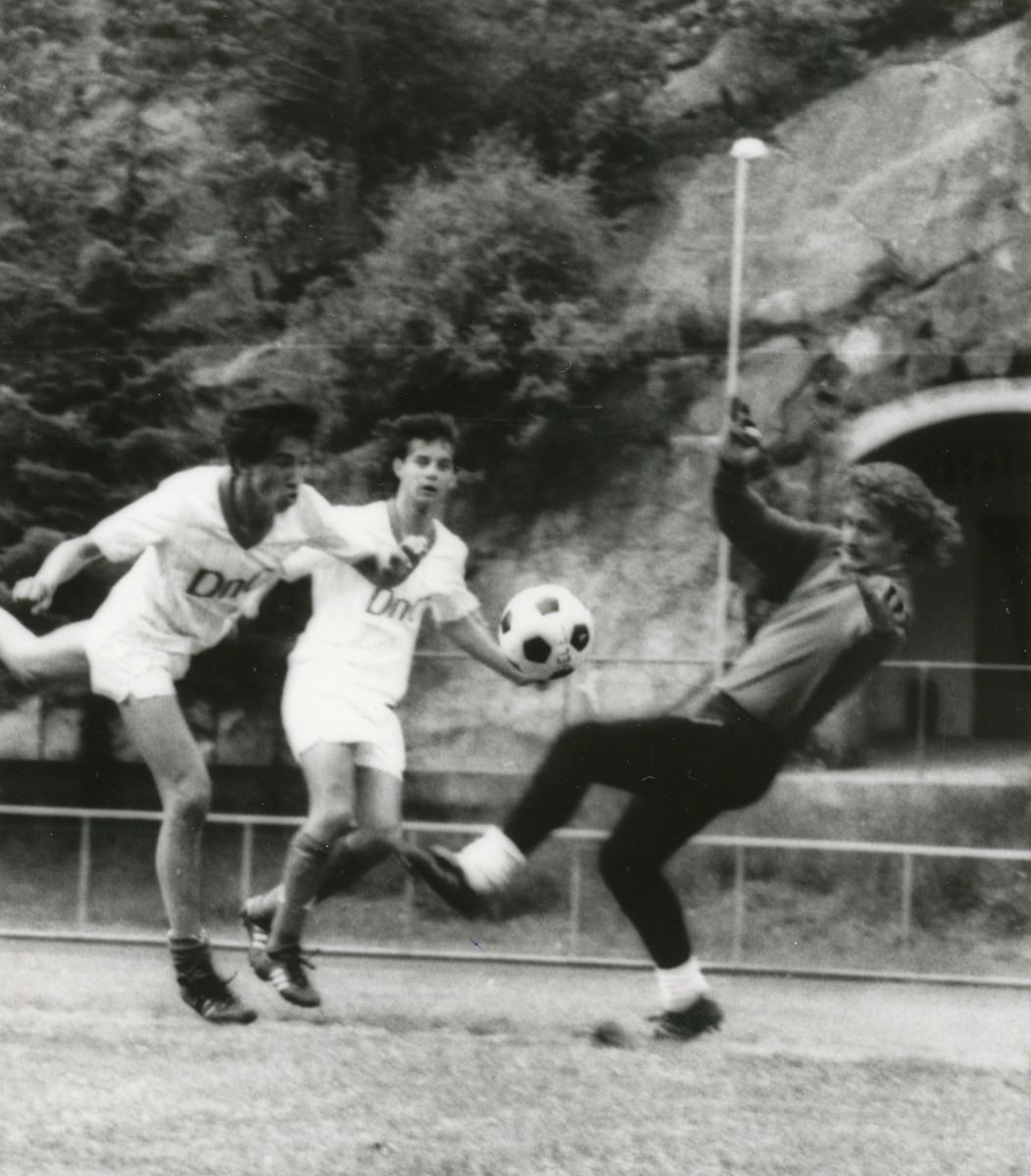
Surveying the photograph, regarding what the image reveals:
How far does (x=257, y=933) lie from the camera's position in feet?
13.4

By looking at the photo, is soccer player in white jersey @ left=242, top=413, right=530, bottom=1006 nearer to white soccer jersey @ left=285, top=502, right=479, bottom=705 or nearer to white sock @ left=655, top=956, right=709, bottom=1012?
white soccer jersey @ left=285, top=502, right=479, bottom=705

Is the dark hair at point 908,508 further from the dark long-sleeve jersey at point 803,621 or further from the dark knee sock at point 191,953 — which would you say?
the dark knee sock at point 191,953

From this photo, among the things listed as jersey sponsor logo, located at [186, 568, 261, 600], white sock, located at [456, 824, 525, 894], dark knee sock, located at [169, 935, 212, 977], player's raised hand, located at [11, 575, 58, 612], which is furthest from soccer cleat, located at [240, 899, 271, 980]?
player's raised hand, located at [11, 575, 58, 612]

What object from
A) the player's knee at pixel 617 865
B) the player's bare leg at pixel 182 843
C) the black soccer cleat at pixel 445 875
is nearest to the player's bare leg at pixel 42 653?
the player's bare leg at pixel 182 843

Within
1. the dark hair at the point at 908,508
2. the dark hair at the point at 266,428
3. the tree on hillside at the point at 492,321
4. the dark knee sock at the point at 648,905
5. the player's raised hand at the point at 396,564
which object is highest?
the tree on hillside at the point at 492,321

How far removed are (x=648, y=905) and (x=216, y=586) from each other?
132 cm

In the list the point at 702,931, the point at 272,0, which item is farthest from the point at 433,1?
the point at 702,931

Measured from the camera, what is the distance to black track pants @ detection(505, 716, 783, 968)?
4020 mm

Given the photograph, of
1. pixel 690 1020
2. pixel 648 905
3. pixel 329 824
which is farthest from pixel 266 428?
pixel 690 1020

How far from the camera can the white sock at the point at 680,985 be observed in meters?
4.03

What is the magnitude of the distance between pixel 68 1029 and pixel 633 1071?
1.41 meters

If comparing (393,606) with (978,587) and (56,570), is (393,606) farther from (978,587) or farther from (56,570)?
(978,587)

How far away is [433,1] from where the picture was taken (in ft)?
13.6

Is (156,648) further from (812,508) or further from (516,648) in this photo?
(812,508)
